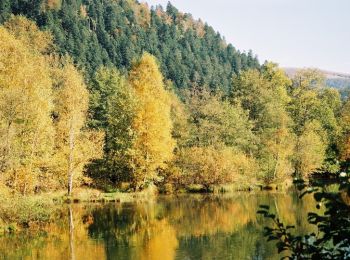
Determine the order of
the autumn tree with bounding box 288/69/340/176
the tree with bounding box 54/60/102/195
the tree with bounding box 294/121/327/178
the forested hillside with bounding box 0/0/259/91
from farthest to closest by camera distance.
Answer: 1. the forested hillside with bounding box 0/0/259/91
2. the autumn tree with bounding box 288/69/340/176
3. the tree with bounding box 294/121/327/178
4. the tree with bounding box 54/60/102/195

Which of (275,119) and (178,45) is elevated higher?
(178,45)

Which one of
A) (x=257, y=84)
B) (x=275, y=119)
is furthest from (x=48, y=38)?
(x=275, y=119)

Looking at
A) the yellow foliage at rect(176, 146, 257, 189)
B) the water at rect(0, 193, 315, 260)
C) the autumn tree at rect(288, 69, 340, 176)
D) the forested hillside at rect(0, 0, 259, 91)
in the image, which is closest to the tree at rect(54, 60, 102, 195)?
the water at rect(0, 193, 315, 260)

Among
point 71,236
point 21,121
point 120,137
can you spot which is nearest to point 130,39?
point 120,137

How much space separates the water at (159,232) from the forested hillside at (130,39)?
186ft

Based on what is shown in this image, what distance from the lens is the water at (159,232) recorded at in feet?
66.4

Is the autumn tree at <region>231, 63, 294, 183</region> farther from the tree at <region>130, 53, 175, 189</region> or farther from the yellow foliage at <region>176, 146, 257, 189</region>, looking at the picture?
the tree at <region>130, 53, 175, 189</region>

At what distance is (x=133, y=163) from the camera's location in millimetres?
45312

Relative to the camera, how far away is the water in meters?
20.2

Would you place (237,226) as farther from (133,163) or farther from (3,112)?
(133,163)

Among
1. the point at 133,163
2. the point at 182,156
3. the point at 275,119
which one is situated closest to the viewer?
the point at 133,163

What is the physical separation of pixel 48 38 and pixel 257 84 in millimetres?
43469

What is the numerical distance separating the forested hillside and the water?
5658 cm

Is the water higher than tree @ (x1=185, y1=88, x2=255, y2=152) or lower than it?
lower
